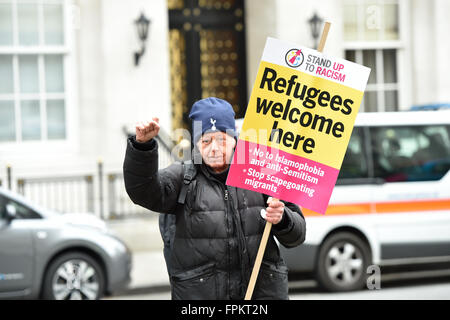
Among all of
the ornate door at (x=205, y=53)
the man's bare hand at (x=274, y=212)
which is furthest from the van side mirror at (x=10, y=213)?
the ornate door at (x=205, y=53)

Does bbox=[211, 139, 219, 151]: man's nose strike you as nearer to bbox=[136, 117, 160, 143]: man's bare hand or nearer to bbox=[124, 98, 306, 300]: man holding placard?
bbox=[124, 98, 306, 300]: man holding placard

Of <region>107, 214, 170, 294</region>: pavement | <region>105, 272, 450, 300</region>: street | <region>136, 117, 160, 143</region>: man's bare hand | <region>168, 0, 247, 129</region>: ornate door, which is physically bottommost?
<region>105, 272, 450, 300</region>: street

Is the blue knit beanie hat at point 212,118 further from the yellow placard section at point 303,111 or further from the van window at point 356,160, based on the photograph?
the van window at point 356,160

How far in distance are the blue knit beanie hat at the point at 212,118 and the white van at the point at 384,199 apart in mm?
5907

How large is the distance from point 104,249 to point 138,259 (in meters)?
3.26

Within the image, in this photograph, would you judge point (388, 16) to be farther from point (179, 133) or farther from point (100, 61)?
point (100, 61)

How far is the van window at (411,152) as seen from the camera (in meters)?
9.62

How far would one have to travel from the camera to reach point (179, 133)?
47.4ft

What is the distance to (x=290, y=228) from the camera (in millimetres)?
3654

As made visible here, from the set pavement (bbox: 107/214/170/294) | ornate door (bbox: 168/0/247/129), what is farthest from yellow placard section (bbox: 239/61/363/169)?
ornate door (bbox: 168/0/247/129)

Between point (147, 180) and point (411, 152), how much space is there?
663 cm

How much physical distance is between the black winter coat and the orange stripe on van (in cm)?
594

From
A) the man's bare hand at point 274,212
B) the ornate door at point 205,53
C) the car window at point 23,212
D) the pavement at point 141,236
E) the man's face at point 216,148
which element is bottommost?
the pavement at point 141,236

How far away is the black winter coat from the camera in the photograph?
357 cm
